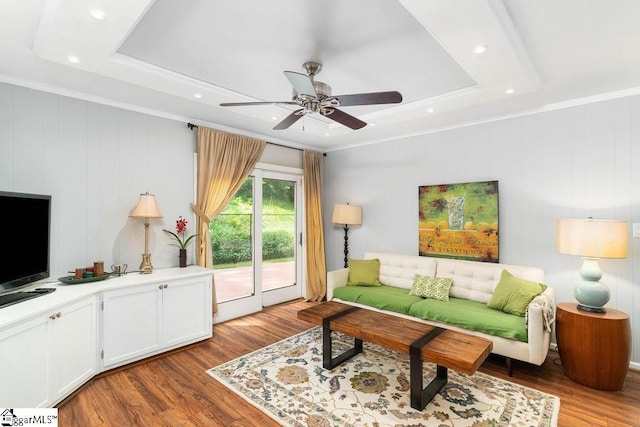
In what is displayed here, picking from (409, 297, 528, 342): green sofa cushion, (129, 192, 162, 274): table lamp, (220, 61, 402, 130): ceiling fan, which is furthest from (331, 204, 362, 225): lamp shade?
(129, 192, 162, 274): table lamp

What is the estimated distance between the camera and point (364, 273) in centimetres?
419

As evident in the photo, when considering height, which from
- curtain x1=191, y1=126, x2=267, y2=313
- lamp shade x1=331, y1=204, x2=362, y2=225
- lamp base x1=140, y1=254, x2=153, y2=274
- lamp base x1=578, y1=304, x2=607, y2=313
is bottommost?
lamp base x1=578, y1=304, x2=607, y2=313

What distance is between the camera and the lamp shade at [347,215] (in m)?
4.79

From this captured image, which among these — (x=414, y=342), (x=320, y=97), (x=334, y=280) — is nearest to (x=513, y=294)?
(x=414, y=342)

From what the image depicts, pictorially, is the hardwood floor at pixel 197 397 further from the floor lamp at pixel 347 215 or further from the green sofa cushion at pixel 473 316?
the floor lamp at pixel 347 215

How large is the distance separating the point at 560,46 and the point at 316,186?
3.70 m

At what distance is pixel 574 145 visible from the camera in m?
3.22

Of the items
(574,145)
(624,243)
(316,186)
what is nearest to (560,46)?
(574,145)

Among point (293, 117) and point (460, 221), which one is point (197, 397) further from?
point (460, 221)

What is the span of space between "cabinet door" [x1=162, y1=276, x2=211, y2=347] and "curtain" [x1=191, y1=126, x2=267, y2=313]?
0.46 meters

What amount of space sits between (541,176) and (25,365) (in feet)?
16.0

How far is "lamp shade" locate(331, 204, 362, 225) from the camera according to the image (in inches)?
188

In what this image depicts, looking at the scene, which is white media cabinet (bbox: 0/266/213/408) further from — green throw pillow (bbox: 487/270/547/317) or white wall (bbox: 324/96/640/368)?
green throw pillow (bbox: 487/270/547/317)

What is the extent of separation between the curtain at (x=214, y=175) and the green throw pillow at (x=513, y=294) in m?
3.31
